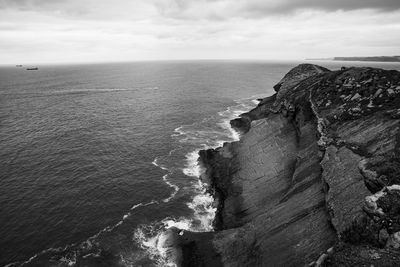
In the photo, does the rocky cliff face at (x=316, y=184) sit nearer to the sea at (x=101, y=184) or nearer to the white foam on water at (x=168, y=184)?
the sea at (x=101, y=184)

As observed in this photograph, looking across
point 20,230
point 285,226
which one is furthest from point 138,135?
point 285,226

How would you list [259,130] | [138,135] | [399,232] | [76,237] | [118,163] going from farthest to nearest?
[138,135] → [118,163] → [259,130] → [76,237] → [399,232]

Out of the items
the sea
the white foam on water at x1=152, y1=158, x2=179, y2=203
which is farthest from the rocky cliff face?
the white foam on water at x1=152, y1=158, x2=179, y2=203

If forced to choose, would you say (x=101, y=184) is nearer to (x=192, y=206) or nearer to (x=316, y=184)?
(x=192, y=206)

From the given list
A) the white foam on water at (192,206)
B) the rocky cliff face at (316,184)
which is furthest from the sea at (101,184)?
the rocky cliff face at (316,184)

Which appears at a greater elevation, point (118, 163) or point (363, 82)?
point (363, 82)

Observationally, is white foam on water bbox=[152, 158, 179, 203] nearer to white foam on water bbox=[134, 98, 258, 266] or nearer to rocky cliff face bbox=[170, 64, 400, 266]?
white foam on water bbox=[134, 98, 258, 266]

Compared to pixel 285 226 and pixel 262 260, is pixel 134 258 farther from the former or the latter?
pixel 285 226

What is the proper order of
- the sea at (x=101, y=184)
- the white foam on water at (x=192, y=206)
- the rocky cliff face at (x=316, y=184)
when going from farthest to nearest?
the white foam on water at (x=192, y=206) → the sea at (x=101, y=184) → the rocky cliff face at (x=316, y=184)
